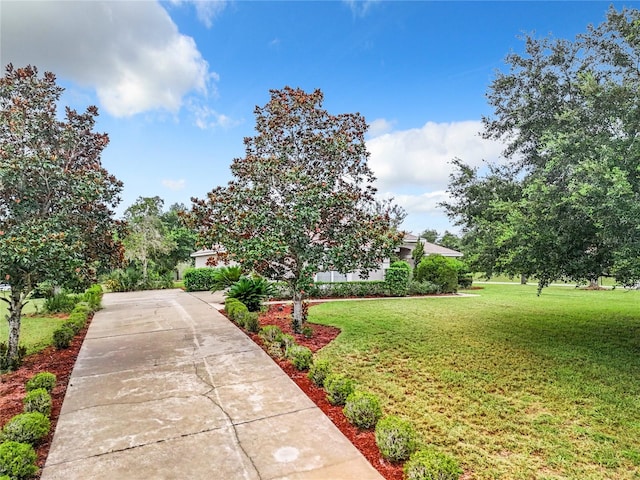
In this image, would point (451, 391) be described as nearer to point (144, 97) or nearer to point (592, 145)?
point (592, 145)

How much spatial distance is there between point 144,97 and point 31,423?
12031 mm

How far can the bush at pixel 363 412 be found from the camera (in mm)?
4391

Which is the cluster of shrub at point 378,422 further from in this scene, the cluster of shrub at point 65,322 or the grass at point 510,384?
the cluster of shrub at point 65,322

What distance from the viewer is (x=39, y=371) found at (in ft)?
21.2

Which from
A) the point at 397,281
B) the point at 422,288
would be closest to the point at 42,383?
the point at 397,281

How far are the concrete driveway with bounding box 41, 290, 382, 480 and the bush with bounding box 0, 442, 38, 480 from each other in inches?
6.4

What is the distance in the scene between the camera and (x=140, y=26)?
10312 millimetres

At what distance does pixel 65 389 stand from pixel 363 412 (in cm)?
469

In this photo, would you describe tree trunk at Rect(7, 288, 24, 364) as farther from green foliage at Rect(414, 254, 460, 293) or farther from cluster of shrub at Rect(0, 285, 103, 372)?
green foliage at Rect(414, 254, 460, 293)

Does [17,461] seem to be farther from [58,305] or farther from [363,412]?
[58,305]

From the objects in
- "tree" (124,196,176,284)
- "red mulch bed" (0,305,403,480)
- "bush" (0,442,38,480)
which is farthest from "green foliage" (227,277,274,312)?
"tree" (124,196,176,284)

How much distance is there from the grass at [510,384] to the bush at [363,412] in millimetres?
649

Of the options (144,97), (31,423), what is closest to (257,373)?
(31,423)

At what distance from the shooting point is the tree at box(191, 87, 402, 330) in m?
8.53
